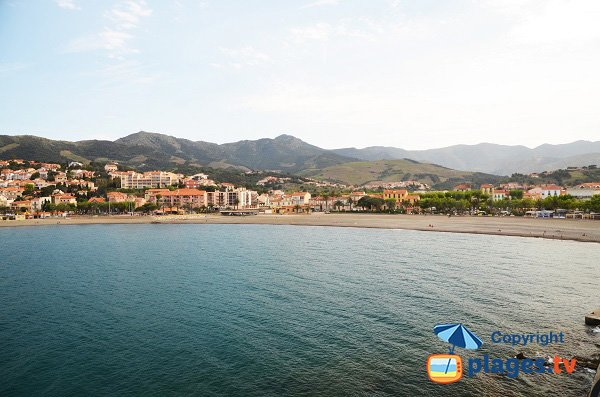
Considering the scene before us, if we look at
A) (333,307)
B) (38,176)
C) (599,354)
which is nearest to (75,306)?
(333,307)

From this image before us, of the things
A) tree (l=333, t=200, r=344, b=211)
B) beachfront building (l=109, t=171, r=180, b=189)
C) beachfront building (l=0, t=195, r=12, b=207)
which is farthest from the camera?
beachfront building (l=109, t=171, r=180, b=189)

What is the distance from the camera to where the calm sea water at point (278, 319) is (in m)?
15.3

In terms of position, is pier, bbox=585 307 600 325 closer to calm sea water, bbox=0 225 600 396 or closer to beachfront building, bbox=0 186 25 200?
calm sea water, bbox=0 225 600 396

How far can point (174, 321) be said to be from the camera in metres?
22.7

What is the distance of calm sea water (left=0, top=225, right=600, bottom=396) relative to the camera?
602 inches

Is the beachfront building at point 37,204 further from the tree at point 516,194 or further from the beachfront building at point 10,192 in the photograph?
the tree at point 516,194

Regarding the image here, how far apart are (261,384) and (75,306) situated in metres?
16.9

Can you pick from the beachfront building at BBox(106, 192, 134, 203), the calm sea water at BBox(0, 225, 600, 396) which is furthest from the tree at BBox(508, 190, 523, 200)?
the beachfront building at BBox(106, 192, 134, 203)

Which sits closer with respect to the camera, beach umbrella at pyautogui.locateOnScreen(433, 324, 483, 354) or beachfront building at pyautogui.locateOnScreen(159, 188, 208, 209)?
beach umbrella at pyautogui.locateOnScreen(433, 324, 483, 354)

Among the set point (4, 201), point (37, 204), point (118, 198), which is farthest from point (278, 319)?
point (4, 201)

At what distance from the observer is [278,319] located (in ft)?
73.8

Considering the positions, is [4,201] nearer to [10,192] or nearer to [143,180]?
[10,192]

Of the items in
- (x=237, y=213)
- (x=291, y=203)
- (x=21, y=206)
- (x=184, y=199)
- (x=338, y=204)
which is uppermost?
(x=184, y=199)

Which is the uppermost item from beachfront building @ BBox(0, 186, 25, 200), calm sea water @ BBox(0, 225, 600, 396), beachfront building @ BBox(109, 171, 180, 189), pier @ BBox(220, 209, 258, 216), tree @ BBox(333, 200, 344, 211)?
→ beachfront building @ BBox(109, 171, 180, 189)
